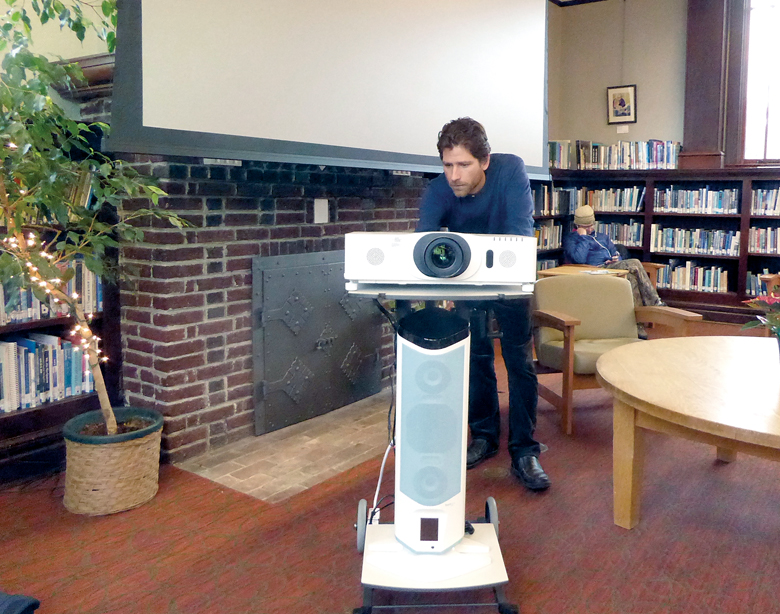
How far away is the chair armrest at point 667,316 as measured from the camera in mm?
3143

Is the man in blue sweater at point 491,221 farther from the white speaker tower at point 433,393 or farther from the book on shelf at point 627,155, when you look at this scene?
the book on shelf at point 627,155

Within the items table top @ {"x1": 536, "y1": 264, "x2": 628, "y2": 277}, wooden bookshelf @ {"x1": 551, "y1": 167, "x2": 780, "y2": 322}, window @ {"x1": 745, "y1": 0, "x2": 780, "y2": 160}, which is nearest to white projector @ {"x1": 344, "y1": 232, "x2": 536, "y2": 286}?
table top @ {"x1": 536, "y1": 264, "x2": 628, "y2": 277}

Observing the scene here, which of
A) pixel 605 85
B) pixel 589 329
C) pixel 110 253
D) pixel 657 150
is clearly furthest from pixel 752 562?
pixel 605 85

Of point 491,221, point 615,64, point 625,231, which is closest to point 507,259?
point 491,221

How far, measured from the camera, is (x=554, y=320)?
3031 millimetres

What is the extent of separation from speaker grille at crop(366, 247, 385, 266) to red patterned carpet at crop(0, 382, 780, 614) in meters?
0.89

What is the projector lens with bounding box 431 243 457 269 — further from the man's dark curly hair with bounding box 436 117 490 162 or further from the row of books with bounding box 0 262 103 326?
the row of books with bounding box 0 262 103 326

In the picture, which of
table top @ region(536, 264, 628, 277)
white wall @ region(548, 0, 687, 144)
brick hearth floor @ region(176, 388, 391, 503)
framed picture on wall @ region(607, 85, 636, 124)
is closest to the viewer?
brick hearth floor @ region(176, 388, 391, 503)

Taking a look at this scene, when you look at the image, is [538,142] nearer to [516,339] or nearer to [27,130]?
[516,339]

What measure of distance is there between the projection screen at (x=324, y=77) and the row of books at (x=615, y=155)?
248 cm

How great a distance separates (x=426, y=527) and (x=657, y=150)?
5.48m

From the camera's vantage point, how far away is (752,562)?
1.98 metres

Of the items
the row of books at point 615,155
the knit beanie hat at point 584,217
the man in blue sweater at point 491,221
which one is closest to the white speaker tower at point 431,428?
the man in blue sweater at point 491,221

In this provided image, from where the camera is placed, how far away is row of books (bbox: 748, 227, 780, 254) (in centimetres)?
578
